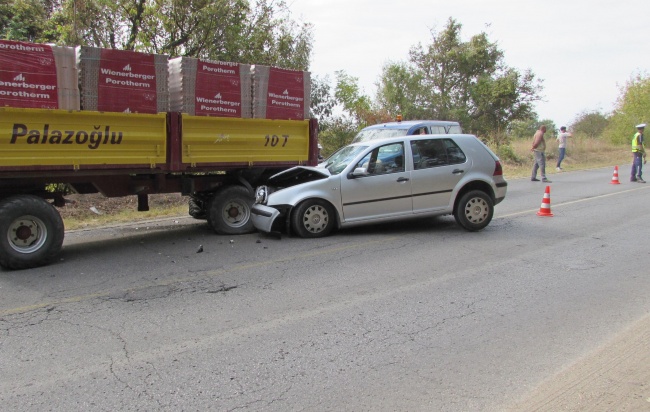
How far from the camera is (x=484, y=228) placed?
28.8 ft

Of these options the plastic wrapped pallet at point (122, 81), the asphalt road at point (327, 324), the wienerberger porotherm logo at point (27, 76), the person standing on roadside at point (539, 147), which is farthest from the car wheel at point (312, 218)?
the person standing on roadside at point (539, 147)

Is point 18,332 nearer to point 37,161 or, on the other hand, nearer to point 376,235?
point 37,161

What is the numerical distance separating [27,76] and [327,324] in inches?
197

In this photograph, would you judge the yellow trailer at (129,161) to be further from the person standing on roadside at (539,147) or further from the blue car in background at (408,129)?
the person standing on roadside at (539,147)

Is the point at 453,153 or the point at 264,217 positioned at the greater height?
the point at 453,153

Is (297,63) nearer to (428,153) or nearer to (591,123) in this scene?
(428,153)

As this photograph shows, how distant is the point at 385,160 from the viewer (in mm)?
8375

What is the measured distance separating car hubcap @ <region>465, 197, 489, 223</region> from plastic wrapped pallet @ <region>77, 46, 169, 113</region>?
5152 mm

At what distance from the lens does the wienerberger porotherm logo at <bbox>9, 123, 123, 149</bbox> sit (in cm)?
634

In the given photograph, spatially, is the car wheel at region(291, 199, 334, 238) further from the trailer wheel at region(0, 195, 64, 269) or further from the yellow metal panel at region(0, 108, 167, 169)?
the trailer wheel at region(0, 195, 64, 269)

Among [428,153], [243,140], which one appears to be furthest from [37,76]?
[428,153]

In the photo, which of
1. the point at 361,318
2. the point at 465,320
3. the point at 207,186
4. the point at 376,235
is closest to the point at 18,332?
the point at 361,318

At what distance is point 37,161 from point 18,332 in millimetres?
2942

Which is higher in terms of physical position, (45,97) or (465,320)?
(45,97)
